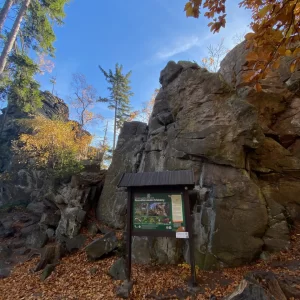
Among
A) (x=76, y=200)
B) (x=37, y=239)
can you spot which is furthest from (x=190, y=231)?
(x=37, y=239)

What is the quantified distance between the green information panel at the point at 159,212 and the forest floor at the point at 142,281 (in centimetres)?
169

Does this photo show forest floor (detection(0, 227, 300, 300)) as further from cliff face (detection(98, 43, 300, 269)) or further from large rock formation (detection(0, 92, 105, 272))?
large rock formation (detection(0, 92, 105, 272))

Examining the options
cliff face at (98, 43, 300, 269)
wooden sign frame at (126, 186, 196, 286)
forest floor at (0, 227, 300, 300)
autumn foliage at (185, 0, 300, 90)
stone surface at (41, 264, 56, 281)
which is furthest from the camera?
stone surface at (41, 264, 56, 281)

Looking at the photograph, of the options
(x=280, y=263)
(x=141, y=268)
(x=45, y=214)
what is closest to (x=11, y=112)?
(x=45, y=214)

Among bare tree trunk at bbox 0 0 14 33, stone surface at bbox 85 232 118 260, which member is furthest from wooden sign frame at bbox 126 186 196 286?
bare tree trunk at bbox 0 0 14 33

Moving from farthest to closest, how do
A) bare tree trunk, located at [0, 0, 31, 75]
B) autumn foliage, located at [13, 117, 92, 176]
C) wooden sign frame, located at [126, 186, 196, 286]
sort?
1. autumn foliage, located at [13, 117, 92, 176]
2. bare tree trunk, located at [0, 0, 31, 75]
3. wooden sign frame, located at [126, 186, 196, 286]

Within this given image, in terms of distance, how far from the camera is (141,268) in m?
6.93

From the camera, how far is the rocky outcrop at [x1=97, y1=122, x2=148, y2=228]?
1071 cm

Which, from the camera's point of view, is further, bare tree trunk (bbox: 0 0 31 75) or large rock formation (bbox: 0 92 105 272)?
large rock formation (bbox: 0 92 105 272)

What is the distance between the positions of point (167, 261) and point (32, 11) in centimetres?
1543

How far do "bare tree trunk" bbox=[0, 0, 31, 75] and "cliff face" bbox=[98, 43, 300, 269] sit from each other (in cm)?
838

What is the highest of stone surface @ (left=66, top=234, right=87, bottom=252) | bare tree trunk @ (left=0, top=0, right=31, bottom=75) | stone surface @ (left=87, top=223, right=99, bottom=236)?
bare tree trunk @ (left=0, top=0, right=31, bottom=75)

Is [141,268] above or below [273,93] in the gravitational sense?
below

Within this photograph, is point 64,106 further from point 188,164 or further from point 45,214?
point 188,164
